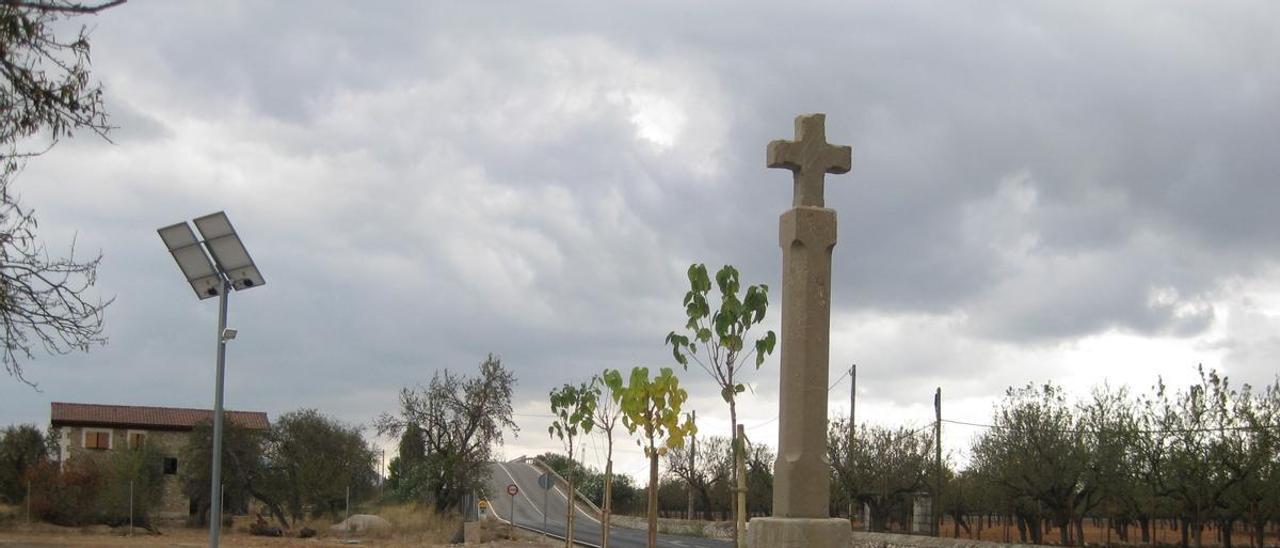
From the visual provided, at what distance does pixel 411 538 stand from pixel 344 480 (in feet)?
57.9

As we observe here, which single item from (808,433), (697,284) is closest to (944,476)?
(697,284)

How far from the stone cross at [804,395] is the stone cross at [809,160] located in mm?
377

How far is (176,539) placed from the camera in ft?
161

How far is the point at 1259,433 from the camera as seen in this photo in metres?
42.3

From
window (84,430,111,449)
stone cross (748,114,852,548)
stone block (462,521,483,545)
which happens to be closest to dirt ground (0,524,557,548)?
stone block (462,521,483,545)

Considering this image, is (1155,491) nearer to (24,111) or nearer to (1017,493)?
(1017,493)

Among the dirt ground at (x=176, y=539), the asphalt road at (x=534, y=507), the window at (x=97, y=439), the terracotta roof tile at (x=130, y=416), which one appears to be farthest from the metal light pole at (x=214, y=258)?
the window at (x=97, y=439)

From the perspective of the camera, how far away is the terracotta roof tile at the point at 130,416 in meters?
84.5

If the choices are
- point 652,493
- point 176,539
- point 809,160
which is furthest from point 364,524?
point 809,160

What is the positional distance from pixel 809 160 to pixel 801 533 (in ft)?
10.6

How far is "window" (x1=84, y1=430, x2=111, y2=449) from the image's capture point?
277 ft

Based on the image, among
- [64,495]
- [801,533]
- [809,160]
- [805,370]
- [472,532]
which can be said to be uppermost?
[809,160]

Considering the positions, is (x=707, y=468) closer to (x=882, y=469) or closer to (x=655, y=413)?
(x=882, y=469)

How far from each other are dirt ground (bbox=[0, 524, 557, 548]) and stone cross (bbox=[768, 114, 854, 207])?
3258 centimetres
